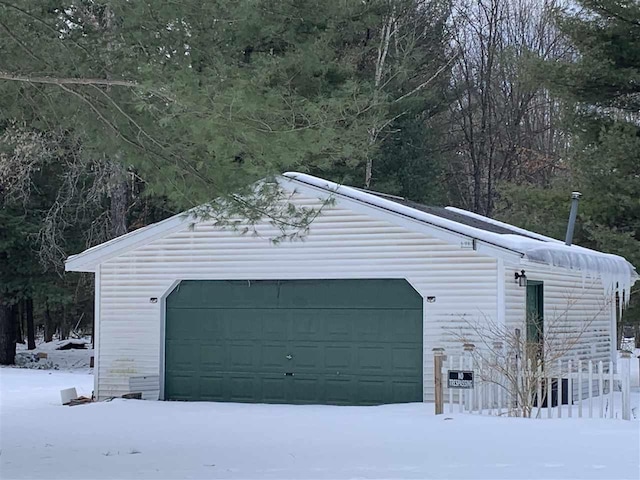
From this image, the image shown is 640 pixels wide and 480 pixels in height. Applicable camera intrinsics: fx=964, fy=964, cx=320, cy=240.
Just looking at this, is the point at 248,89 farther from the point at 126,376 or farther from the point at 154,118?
the point at 126,376

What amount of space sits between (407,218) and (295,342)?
2.65m

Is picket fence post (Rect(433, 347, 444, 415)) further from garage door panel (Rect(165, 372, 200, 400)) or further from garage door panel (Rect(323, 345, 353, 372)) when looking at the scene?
garage door panel (Rect(165, 372, 200, 400))

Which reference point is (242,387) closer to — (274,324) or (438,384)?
(274,324)

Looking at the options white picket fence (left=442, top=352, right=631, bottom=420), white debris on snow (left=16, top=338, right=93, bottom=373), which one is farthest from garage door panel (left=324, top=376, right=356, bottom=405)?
white debris on snow (left=16, top=338, right=93, bottom=373)

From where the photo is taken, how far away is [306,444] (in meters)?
9.80

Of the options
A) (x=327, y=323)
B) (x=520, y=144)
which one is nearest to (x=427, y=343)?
(x=327, y=323)

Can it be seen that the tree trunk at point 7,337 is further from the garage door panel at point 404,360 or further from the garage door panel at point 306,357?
the garage door panel at point 404,360

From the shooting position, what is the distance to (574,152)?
67.1ft

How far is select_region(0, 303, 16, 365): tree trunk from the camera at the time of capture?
27547mm

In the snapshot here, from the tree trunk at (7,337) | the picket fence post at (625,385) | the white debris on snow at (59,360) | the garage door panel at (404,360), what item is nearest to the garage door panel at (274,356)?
the garage door panel at (404,360)

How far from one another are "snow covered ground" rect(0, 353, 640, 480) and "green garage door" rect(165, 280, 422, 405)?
0.81 metres

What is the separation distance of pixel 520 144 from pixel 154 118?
79.4ft

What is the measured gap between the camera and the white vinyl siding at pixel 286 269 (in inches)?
543

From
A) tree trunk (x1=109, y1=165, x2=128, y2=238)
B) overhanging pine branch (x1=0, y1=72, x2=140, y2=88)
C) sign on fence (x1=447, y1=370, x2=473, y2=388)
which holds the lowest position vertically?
sign on fence (x1=447, y1=370, x2=473, y2=388)
